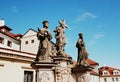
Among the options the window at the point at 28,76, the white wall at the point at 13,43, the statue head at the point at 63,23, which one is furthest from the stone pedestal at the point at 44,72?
the white wall at the point at 13,43

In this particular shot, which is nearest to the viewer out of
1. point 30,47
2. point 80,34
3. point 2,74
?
point 80,34

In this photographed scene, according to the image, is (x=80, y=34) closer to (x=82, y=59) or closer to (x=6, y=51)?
(x=82, y=59)

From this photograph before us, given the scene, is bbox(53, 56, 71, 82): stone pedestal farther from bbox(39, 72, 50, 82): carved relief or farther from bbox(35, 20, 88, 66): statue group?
bbox(39, 72, 50, 82): carved relief

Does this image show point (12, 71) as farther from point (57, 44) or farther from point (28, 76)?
point (57, 44)

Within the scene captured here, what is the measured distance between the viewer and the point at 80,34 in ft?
37.6

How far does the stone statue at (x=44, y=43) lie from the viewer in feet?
26.3

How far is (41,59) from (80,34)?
13.7 feet

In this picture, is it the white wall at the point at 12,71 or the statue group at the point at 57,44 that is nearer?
the statue group at the point at 57,44

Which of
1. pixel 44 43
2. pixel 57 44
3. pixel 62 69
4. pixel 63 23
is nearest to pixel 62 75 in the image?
pixel 62 69

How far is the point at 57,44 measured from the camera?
11.6 m

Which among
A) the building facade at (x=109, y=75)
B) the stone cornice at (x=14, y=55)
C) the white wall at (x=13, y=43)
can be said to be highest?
the white wall at (x=13, y=43)

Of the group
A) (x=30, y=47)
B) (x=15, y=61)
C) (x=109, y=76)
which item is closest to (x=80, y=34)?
(x=15, y=61)

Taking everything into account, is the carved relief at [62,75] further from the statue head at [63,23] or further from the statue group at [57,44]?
the statue head at [63,23]

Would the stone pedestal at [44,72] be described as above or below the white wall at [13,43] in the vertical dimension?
below
